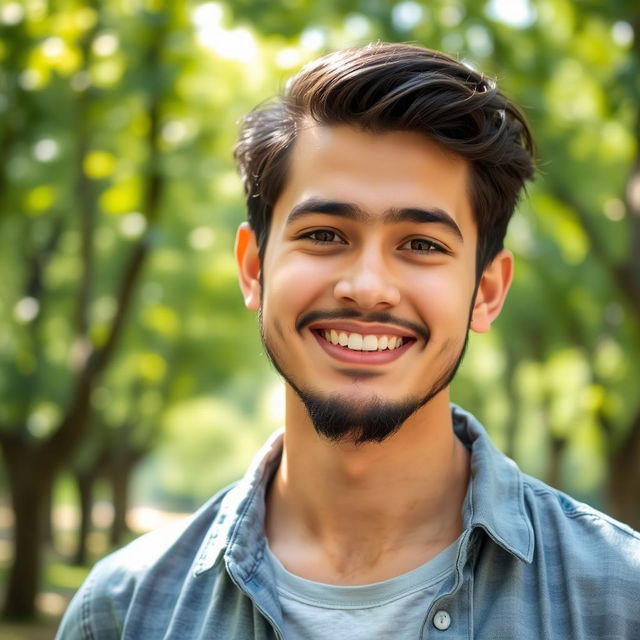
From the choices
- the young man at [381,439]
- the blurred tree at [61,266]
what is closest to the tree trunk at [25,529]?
the blurred tree at [61,266]

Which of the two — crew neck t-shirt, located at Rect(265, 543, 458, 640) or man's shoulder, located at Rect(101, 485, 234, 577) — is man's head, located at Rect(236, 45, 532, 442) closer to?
crew neck t-shirt, located at Rect(265, 543, 458, 640)

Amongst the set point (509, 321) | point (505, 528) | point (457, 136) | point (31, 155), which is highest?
point (457, 136)

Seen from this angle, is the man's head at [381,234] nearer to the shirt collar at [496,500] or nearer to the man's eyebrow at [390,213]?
the man's eyebrow at [390,213]

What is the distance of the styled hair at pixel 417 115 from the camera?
8.92 ft

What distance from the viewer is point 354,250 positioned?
8.81 ft

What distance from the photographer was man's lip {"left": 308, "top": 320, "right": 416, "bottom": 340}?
2629 mm

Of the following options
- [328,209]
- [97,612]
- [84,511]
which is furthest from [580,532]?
[84,511]

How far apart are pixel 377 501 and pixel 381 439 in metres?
0.23

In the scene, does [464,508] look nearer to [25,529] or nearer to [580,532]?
[580,532]

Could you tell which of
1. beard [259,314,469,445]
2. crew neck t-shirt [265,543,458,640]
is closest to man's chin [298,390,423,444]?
beard [259,314,469,445]

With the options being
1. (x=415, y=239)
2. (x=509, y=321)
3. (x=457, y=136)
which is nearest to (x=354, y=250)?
(x=415, y=239)

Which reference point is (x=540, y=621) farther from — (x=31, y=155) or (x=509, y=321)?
(x=509, y=321)

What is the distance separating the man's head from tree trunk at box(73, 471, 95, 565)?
83.5 feet

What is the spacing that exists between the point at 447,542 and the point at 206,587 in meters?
0.64
